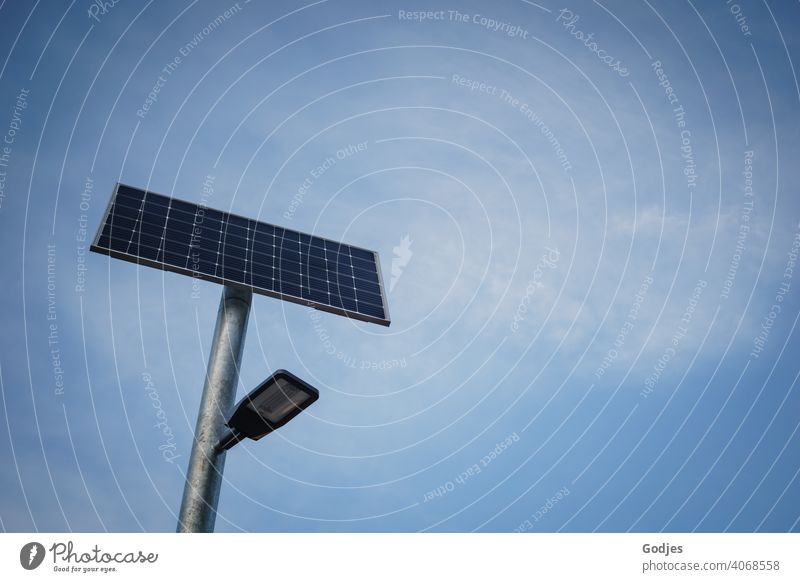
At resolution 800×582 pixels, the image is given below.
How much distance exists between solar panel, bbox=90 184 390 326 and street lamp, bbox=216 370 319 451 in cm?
263

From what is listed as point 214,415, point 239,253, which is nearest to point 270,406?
point 214,415

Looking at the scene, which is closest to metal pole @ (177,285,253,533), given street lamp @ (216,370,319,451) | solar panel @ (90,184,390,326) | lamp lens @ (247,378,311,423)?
street lamp @ (216,370,319,451)

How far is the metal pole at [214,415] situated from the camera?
8.50 meters

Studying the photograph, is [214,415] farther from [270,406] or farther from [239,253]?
[239,253]

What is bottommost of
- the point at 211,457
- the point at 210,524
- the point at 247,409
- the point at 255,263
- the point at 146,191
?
the point at 210,524

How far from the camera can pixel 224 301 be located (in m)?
10.4

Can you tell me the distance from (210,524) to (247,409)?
1510mm

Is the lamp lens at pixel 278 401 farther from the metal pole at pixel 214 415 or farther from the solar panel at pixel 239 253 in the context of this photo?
the solar panel at pixel 239 253

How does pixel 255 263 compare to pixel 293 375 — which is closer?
pixel 293 375

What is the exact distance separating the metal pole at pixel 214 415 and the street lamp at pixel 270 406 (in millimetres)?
390
